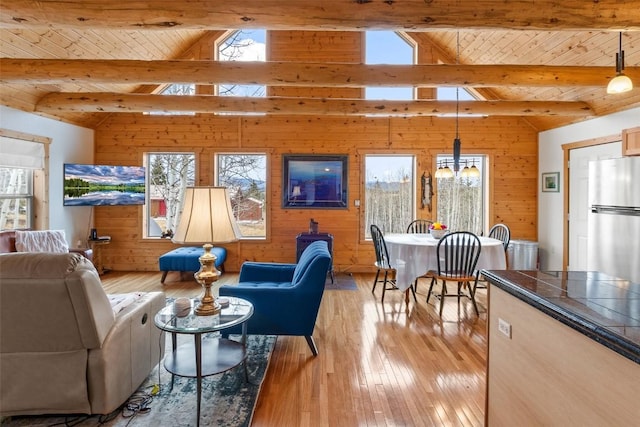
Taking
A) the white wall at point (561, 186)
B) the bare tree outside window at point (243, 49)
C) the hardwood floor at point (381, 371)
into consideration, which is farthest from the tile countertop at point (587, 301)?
the bare tree outside window at point (243, 49)

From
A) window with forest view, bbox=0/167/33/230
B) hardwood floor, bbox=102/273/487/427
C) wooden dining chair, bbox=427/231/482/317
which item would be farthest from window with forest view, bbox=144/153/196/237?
wooden dining chair, bbox=427/231/482/317

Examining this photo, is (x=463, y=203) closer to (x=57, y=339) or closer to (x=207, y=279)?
(x=207, y=279)

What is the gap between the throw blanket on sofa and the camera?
424 cm

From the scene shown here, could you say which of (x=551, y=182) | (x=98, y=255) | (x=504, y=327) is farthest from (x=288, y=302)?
(x=551, y=182)

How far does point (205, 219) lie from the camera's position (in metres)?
2.10

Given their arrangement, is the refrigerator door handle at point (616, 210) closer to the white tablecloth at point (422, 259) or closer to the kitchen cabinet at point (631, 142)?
the kitchen cabinet at point (631, 142)

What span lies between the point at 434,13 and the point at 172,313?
2995mm

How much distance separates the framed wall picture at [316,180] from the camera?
A: 6.11 m

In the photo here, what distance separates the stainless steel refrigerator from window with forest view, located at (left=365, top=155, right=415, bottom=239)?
9.29ft

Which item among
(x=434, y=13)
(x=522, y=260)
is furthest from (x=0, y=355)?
(x=522, y=260)

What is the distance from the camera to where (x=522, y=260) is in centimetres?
562

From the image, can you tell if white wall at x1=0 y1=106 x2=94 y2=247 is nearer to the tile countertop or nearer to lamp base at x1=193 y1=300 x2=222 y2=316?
lamp base at x1=193 y1=300 x2=222 y2=316

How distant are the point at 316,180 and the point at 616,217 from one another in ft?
13.7

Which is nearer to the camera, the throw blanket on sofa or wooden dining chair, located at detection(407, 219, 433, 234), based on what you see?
the throw blanket on sofa
